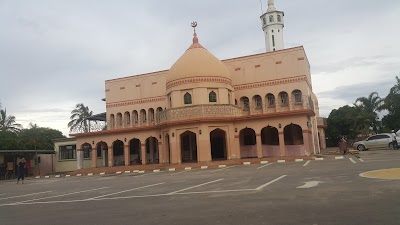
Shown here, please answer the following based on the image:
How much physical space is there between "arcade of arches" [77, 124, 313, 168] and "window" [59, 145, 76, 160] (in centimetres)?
230

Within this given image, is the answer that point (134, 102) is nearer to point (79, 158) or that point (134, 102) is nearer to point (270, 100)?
point (79, 158)

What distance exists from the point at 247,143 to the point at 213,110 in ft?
19.8

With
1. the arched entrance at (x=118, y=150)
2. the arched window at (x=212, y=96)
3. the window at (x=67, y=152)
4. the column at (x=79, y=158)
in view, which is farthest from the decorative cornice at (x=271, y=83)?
the window at (x=67, y=152)

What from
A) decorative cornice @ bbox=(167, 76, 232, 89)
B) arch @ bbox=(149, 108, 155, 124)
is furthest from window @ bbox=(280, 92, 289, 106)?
arch @ bbox=(149, 108, 155, 124)

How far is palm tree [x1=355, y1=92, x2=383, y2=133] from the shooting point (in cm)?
4706

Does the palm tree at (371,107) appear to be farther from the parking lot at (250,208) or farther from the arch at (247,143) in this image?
the parking lot at (250,208)

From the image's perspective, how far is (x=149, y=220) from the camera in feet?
21.1

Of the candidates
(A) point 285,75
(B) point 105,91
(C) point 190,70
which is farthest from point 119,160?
(A) point 285,75

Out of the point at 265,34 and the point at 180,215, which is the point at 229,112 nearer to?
the point at 180,215

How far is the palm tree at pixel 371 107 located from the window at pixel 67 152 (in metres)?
36.6

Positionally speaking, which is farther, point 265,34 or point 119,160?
point 265,34

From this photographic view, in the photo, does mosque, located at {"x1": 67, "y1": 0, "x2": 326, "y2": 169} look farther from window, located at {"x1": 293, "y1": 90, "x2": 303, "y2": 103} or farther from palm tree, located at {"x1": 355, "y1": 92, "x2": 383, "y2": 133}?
palm tree, located at {"x1": 355, "y1": 92, "x2": 383, "y2": 133}

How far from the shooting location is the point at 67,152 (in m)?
39.4

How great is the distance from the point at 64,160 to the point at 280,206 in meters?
36.6
